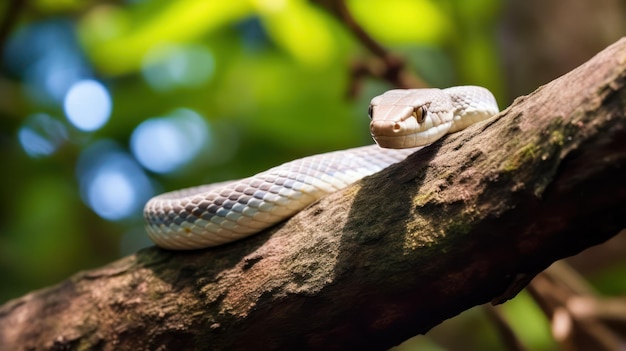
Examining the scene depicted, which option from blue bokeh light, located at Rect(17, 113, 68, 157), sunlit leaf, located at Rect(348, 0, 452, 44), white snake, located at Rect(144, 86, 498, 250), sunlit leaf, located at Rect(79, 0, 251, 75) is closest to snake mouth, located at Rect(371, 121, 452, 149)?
white snake, located at Rect(144, 86, 498, 250)

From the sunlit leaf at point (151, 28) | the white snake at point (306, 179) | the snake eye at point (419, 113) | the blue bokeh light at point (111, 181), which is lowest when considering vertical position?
the blue bokeh light at point (111, 181)

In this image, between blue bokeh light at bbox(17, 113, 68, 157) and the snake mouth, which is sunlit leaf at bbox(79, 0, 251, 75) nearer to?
blue bokeh light at bbox(17, 113, 68, 157)

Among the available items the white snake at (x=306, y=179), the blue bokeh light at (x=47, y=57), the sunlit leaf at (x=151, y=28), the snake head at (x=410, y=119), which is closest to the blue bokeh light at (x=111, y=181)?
the blue bokeh light at (x=47, y=57)

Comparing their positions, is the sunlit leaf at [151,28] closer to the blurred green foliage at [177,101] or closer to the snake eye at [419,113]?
the blurred green foliage at [177,101]

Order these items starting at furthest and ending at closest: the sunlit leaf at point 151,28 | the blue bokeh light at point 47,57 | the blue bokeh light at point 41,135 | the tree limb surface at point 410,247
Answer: the blue bokeh light at point 47,57
the blue bokeh light at point 41,135
the sunlit leaf at point 151,28
the tree limb surface at point 410,247

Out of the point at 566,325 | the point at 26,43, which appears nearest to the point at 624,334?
the point at 566,325

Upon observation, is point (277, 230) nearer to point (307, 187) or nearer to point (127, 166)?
point (307, 187)
